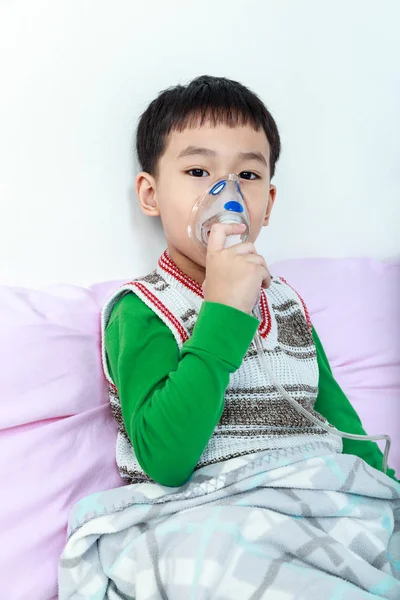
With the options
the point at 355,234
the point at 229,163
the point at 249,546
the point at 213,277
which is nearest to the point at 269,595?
the point at 249,546

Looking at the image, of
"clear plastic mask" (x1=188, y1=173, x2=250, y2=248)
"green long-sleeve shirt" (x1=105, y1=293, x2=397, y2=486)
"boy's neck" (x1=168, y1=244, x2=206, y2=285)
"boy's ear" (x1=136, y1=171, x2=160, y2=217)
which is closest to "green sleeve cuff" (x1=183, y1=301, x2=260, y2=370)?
"green long-sleeve shirt" (x1=105, y1=293, x2=397, y2=486)

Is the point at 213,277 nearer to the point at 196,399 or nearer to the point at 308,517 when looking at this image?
the point at 196,399

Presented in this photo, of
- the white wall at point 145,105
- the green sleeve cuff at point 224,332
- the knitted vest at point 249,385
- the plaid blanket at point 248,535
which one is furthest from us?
the white wall at point 145,105

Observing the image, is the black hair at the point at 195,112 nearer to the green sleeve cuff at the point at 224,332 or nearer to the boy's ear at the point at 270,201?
the boy's ear at the point at 270,201

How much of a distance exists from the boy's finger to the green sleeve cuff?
0.29 ft

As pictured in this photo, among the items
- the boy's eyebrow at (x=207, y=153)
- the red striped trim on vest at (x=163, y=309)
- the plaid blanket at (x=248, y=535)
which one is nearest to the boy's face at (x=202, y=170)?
the boy's eyebrow at (x=207, y=153)

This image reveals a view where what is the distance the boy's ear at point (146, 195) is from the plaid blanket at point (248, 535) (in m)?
0.47

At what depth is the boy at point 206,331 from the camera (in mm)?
919

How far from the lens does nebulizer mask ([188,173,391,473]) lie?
39.8 inches

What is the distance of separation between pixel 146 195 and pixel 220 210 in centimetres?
25

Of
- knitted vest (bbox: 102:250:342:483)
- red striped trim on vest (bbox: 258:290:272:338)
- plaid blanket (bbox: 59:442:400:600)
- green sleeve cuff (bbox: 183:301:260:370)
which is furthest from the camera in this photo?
red striped trim on vest (bbox: 258:290:272:338)

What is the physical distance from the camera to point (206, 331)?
0.93 m

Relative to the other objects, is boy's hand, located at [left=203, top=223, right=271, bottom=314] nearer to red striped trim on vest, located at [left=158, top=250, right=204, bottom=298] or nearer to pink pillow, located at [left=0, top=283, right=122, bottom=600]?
red striped trim on vest, located at [left=158, top=250, right=204, bottom=298]

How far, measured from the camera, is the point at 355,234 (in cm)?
156
